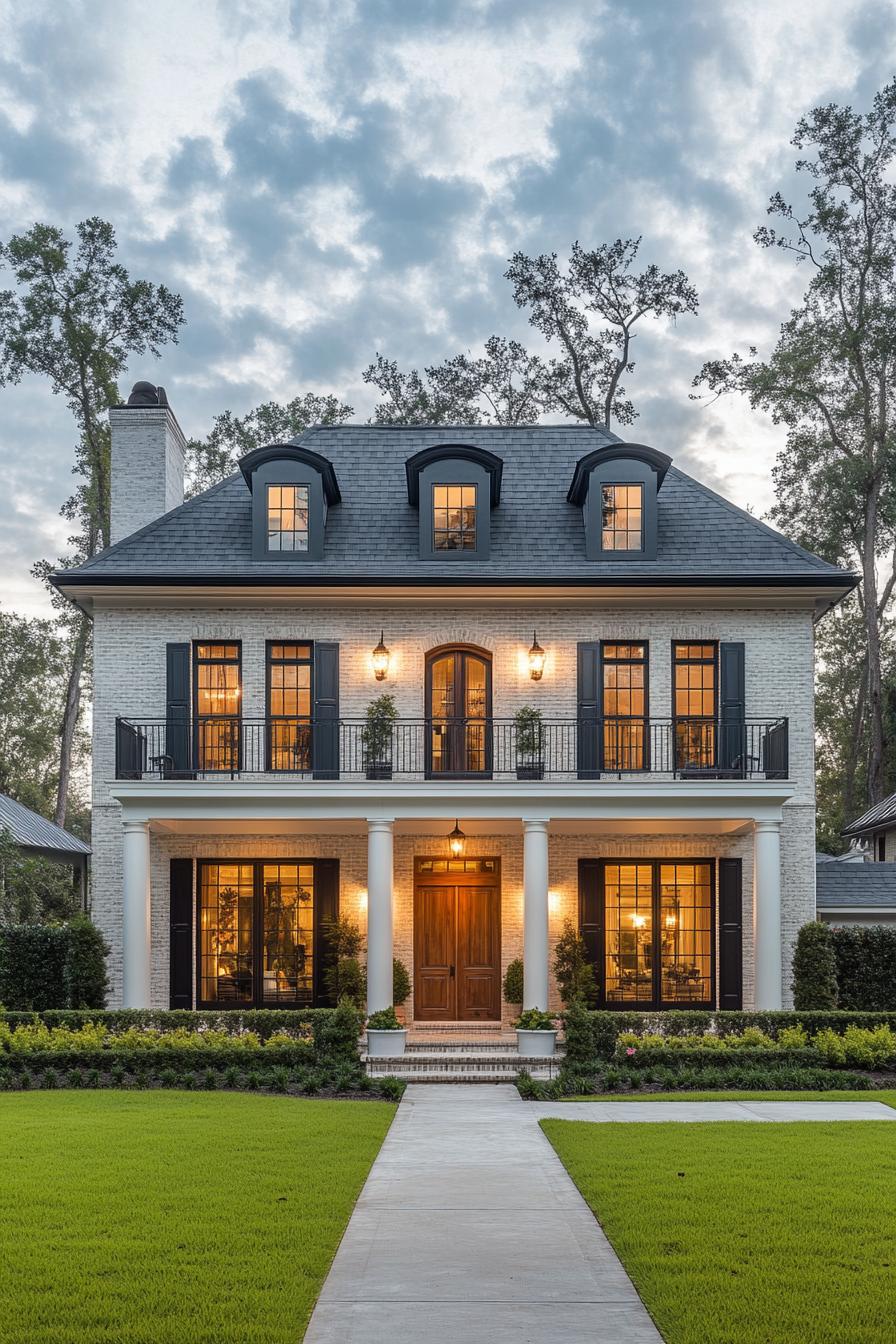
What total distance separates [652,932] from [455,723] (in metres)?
4.53

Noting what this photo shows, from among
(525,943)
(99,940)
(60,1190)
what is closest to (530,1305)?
(60,1190)

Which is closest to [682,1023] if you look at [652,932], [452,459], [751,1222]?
[652,932]

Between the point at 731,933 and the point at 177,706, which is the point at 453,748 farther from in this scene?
the point at 731,933

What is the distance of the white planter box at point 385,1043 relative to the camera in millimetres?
17172

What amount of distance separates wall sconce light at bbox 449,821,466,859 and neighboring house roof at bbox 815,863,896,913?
5.67 metres

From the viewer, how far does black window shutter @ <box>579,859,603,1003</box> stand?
2006cm

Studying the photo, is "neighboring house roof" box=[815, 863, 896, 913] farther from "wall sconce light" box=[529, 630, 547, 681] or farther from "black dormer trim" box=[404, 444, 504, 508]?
"black dormer trim" box=[404, 444, 504, 508]

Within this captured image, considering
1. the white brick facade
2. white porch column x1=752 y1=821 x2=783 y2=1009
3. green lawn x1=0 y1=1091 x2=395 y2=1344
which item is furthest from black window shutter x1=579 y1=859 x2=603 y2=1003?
green lawn x1=0 y1=1091 x2=395 y2=1344

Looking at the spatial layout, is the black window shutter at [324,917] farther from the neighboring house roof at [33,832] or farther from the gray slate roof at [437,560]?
the neighboring house roof at [33,832]

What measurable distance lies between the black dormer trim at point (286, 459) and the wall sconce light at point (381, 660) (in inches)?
114

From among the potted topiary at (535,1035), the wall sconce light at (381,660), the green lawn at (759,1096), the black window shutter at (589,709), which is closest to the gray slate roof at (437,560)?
the wall sconce light at (381,660)

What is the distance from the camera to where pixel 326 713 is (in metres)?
19.6

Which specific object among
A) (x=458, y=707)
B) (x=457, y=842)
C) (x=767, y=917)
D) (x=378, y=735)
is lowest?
(x=767, y=917)

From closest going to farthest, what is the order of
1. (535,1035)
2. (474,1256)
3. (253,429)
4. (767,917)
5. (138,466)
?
(474,1256) < (535,1035) < (767,917) < (138,466) < (253,429)
